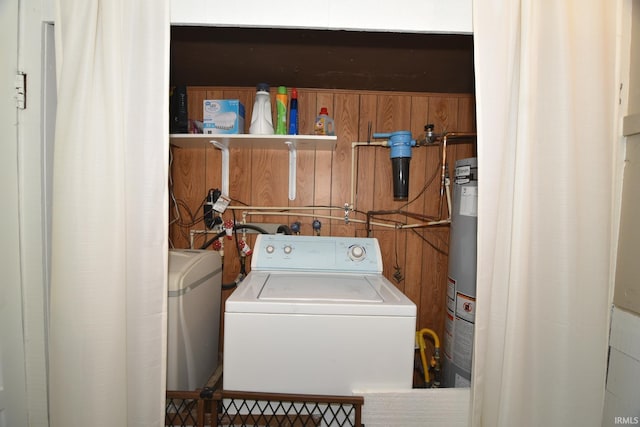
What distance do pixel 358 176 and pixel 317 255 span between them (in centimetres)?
69

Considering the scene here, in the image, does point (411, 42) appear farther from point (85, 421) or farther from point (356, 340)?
point (85, 421)

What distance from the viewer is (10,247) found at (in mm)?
940

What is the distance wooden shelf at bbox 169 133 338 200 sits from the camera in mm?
1640

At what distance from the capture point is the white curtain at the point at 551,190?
2.84ft

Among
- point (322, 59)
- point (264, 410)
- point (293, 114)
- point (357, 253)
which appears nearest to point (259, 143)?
point (293, 114)

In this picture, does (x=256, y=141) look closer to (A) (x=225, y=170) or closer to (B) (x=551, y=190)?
(A) (x=225, y=170)

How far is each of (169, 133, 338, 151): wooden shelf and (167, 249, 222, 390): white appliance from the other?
68cm

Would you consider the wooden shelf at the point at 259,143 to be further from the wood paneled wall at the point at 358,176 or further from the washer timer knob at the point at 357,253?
the washer timer knob at the point at 357,253

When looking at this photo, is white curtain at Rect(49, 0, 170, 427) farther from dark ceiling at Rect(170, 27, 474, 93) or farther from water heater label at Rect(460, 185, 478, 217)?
water heater label at Rect(460, 185, 478, 217)

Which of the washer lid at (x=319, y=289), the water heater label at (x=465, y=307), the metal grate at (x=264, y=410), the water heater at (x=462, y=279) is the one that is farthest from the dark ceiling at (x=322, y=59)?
the metal grate at (x=264, y=410)

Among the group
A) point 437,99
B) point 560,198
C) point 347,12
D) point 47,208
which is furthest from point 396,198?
point 47,208

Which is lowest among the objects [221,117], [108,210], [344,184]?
[108,210]

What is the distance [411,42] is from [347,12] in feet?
1.76

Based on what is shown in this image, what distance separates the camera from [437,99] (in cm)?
197
